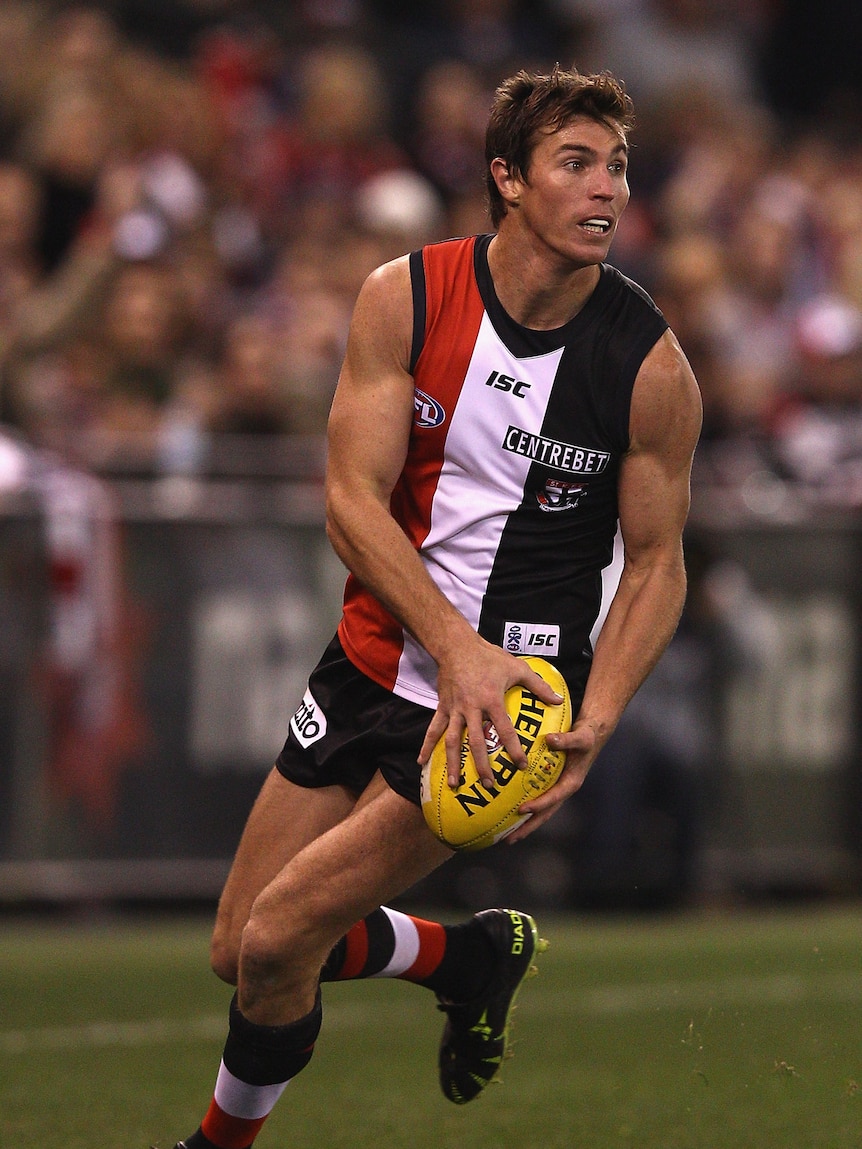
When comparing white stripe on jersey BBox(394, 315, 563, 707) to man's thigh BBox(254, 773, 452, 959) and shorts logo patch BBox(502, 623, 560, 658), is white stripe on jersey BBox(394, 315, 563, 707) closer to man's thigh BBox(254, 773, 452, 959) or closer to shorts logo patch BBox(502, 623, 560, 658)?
shorts logo patch BBox(502, 623, 560, 658)

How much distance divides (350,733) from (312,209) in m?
7.19

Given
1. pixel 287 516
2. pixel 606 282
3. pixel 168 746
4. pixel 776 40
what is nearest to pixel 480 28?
pixel 776 40

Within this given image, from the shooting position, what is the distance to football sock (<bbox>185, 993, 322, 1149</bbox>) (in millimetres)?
4898

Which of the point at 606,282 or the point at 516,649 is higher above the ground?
the point at 606,282

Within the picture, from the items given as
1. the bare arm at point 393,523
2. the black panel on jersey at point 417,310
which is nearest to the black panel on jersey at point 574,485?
the black panel on jersey at point 417,310

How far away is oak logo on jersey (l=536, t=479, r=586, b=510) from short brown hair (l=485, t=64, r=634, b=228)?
697 millimetres

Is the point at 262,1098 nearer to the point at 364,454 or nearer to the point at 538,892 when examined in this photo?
the point at 364,454

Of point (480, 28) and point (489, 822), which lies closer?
point (489, 822)

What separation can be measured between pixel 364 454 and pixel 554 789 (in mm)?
890

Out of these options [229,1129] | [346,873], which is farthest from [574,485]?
[229,1129]

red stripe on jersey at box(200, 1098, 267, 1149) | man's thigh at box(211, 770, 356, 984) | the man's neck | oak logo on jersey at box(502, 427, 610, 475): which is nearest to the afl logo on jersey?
oak logo on jersey at box(502, 427, 610, 475)

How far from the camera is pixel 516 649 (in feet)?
16.1

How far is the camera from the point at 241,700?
9.81 meters

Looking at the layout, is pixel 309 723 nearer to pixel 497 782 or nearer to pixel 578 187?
pixel 497 782
